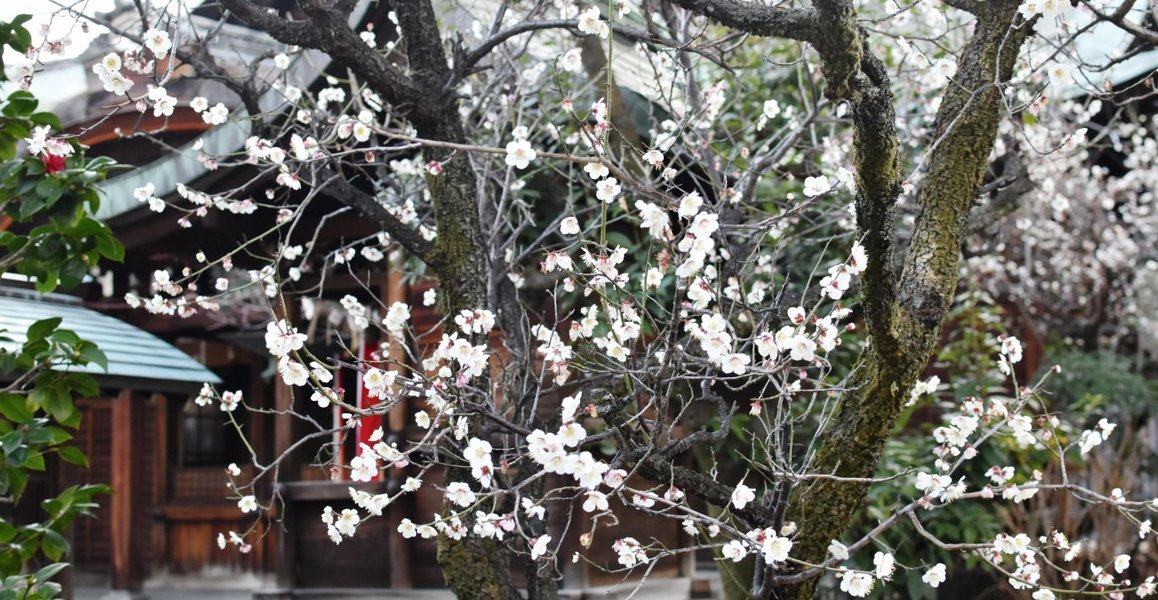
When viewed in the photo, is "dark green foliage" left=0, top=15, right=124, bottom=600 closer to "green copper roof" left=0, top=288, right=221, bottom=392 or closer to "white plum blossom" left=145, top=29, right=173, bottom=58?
"white plum blossom" left=145, top=29, right=173, bottom=58

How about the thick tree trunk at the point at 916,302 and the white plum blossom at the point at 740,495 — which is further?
the thick tree trunk at the point at 916,302

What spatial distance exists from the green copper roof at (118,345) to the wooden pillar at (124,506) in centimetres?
98

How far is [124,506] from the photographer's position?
8305 millimetres

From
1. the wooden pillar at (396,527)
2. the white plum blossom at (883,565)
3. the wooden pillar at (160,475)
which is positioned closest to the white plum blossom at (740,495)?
the white plum blossom at (883,565)

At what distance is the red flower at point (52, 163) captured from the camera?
3.37 meters

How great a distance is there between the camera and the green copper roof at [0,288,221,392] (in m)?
6.45

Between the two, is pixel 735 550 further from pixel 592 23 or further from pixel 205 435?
pixel 205 435

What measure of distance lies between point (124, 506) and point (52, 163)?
18.5 ft

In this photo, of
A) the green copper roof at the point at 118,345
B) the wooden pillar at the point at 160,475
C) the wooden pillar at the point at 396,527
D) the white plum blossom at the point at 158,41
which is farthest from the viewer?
the wooden pillar at the point at 160,475

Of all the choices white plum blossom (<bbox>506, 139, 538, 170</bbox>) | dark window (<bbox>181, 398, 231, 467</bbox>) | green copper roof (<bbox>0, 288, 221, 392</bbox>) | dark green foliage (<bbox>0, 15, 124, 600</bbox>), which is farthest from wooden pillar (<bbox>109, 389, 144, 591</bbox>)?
white plum blossom (<bbox>506, 139, 538, 170</bbox>)

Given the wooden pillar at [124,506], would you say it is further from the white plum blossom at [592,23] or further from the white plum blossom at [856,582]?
the white plum blossom at [856,582]

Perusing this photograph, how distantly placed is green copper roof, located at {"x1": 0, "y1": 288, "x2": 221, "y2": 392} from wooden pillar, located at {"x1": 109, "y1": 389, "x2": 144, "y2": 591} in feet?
3.22

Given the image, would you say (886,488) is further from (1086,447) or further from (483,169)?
(483,169)

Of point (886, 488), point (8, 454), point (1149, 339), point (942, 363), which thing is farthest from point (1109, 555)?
point (8, 454)
